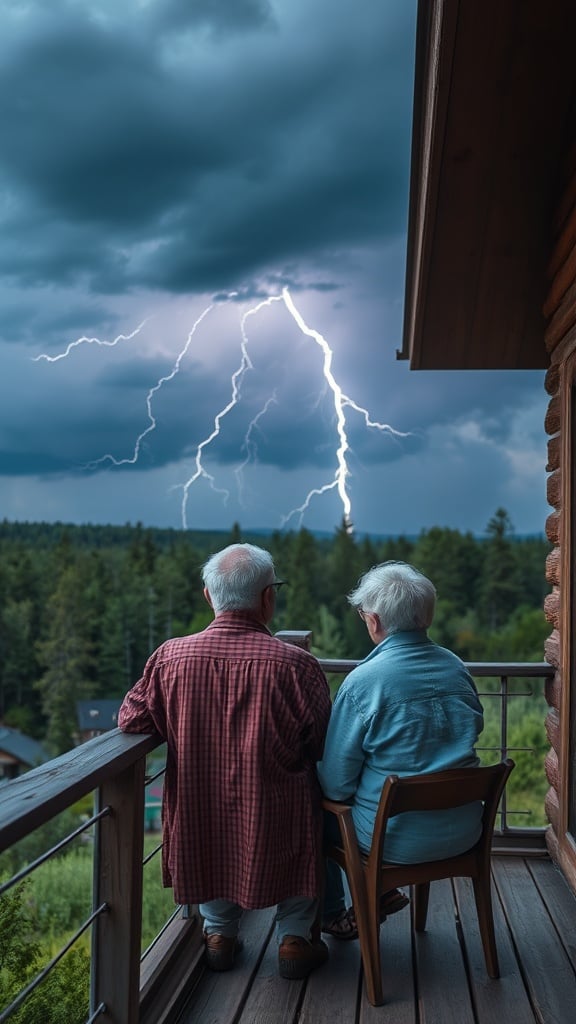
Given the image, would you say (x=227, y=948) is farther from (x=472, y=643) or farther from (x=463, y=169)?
(x=472, y=643)

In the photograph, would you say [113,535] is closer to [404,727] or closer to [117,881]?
[404,727]

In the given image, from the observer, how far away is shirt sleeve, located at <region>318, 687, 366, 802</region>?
2203mm

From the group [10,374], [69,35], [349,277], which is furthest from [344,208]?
[10,374]

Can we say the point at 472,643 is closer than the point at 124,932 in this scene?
No

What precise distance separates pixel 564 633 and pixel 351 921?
1.23 metres

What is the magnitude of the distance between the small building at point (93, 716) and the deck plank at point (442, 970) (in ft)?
102

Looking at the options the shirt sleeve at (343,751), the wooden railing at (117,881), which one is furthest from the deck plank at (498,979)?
the wooden railing at (117,881)

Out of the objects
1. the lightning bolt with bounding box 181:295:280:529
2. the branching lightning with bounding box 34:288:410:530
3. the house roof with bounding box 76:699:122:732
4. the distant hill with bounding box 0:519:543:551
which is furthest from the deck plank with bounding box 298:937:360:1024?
the distant hill with bounding box 0:519:543:551

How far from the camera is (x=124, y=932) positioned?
190cm

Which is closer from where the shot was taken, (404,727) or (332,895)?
(404,727)

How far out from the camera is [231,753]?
2150 millimetres

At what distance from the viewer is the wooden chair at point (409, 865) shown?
6.79 feet

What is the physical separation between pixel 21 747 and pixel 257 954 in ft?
110

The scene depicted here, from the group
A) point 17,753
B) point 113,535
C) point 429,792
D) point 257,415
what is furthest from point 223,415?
point 429,792
